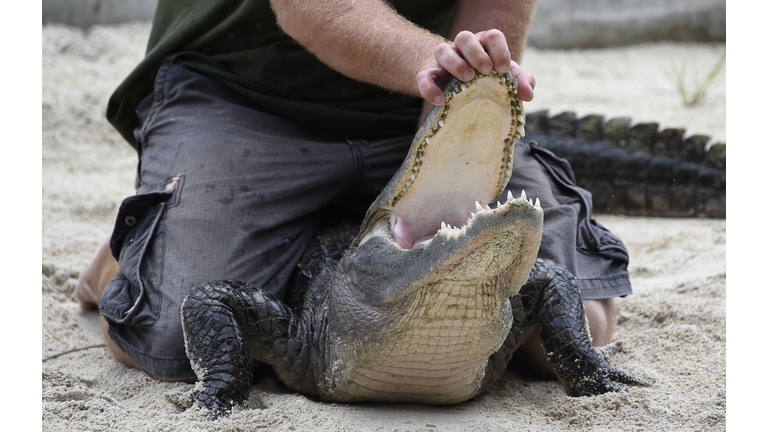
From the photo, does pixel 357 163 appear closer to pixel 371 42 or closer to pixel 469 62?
pixel 371 42

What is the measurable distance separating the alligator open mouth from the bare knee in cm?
85

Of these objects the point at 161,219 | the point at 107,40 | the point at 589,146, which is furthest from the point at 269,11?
the point at 107,40

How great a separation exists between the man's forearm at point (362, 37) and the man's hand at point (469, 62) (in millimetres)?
272

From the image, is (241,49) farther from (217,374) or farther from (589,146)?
(589,146)

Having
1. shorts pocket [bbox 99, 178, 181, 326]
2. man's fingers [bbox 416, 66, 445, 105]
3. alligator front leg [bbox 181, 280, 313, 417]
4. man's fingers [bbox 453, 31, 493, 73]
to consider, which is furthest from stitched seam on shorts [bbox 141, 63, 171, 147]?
man's fingers [bbox 453, 31, 493, 73]

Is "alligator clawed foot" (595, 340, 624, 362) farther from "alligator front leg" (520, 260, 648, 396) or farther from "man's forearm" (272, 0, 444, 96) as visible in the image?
"man's forearm" (272, 0, 444, 96)

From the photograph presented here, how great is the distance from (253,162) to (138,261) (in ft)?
1.67

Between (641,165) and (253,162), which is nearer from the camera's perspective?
(253,162)

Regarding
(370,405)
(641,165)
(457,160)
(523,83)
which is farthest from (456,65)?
(641,165)

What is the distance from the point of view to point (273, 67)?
8.07 feet

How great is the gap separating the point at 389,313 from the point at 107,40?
579 cm

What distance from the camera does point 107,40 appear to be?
21.1ft

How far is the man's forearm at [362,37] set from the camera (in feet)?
6.01

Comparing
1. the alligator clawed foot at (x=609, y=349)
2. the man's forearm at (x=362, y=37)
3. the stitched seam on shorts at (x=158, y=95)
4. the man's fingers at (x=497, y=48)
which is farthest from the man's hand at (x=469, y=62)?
the stitched seam on shorts at (x=158, y=95)
